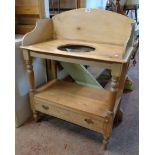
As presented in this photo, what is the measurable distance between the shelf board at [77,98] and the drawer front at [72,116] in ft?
0.11

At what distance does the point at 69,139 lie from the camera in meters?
1.46

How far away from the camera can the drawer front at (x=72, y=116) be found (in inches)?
51.2

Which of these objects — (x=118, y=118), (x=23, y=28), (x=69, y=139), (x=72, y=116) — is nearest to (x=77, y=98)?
(x=72, y=116)

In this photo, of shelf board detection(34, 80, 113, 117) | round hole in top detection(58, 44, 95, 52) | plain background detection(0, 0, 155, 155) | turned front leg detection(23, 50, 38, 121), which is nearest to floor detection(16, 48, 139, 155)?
turned front leg detection(23, 50, 38, 121)

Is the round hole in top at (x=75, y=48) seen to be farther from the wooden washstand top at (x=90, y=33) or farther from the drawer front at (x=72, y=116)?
the drawer front at (x=72, y=116)

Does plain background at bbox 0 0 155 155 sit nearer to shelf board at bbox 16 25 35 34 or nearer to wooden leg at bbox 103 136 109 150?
wooden leg at bbox 103 136 109 150

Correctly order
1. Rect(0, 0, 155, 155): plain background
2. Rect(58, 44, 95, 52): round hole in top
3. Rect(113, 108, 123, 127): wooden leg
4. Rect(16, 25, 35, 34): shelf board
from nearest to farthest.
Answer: Rect(0, 0, 155, 155): plain background, Rect(58, 44, 95, 52): round hole in top, Rect(113, 108, 123, 127): wooden leg, Rect(16, 25, 35, 34): shelf board

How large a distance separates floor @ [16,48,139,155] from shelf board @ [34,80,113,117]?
281 millimetres

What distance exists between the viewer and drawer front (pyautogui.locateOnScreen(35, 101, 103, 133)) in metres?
1.30

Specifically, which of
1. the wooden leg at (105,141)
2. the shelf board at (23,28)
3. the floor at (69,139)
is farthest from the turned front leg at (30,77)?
the wooden leg at (105,141)

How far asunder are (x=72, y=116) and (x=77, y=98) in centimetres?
17

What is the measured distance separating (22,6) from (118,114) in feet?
4.46

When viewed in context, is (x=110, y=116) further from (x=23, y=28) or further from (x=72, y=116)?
(x=23, y=28)
